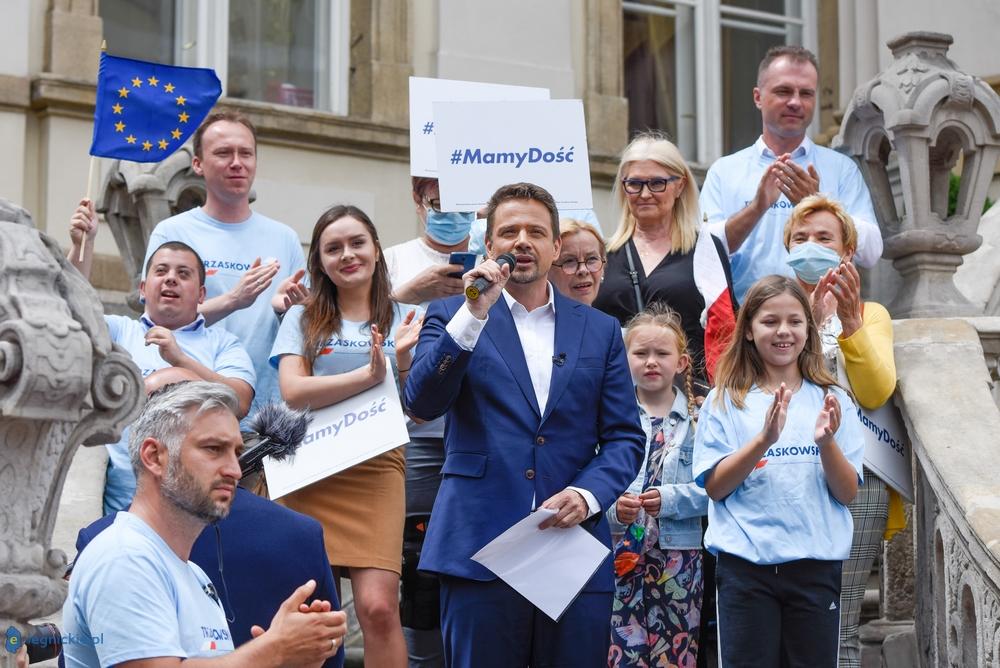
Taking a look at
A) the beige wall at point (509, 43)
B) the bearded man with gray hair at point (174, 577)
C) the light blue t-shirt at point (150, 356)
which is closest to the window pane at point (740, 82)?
the beige wall at point (509, 43)

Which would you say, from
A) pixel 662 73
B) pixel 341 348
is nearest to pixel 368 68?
pixel 662 73

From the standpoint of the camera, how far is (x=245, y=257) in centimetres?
778

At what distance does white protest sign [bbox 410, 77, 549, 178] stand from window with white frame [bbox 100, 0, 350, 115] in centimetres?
535

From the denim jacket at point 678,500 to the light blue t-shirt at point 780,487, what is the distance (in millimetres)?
103

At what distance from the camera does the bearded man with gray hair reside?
14.1 ft

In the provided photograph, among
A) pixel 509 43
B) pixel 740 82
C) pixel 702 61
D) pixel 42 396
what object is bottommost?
pixel 42 396

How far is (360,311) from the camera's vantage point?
7027 millimetres

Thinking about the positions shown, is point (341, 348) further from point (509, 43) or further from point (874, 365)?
point (509, 43)

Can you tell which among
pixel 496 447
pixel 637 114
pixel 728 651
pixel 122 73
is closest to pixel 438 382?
pixel 496 447

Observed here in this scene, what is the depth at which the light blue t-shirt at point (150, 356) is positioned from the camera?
6973 mm

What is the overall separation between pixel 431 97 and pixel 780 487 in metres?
2.37

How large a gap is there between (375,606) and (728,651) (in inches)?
A: 46.2

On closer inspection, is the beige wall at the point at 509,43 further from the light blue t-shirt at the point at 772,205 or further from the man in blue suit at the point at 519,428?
the man in blue suit at the point at 519,428

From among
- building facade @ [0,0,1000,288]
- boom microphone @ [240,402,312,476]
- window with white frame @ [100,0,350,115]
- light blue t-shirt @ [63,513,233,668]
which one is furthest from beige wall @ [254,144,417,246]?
light blue t-shirt @ [63,513,233,668]
